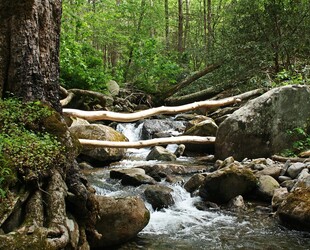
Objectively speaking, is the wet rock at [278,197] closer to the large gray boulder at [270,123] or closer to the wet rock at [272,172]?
the wet rock at [272,172]

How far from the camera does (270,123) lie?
29.5 feet

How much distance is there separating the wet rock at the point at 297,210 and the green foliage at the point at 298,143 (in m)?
3.44

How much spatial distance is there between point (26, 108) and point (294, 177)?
529 centimetres

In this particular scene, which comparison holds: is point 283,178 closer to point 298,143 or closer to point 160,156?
point 298,143

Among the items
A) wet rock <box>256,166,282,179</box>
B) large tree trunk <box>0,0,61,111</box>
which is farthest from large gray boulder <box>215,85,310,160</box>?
large tree trunk <box>0,0,61,111</box>

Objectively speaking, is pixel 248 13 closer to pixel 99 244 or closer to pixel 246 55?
pixel 246 55

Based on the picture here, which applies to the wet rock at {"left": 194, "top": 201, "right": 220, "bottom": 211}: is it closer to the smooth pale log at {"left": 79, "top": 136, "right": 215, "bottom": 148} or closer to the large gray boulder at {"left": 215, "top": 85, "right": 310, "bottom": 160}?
the smooth pale log at {"left": 79, "top": 136, "right": 215, "bottom": 148}

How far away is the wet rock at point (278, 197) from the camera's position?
6.12 meters

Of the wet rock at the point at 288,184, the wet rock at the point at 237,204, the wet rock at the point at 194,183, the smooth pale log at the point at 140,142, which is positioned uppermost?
the smooth pale log at the point at 140,142

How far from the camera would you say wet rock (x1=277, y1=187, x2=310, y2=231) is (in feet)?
16.9

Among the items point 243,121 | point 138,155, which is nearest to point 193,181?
point 243,121

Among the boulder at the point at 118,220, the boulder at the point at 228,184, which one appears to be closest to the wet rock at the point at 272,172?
the boulder at the point at 228,184

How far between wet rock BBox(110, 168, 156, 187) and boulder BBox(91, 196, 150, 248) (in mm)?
2408

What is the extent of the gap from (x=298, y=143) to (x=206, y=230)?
437 cm
